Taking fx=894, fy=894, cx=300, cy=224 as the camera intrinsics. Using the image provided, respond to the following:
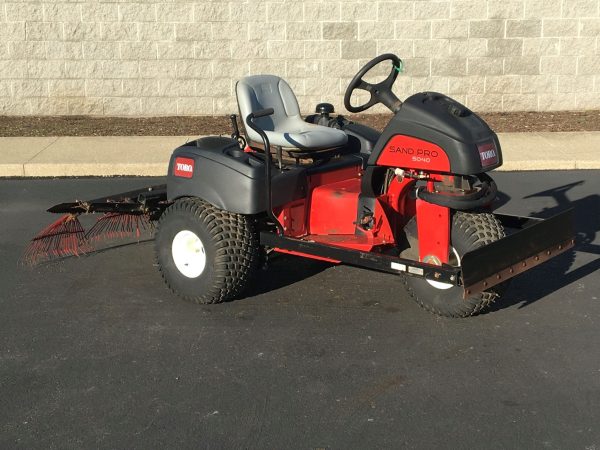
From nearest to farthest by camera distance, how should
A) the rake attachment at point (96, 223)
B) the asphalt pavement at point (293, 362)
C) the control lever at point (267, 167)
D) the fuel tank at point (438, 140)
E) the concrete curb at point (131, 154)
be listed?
1. the asphalt pavement at point (293, 362)
2. the fuel tank at point (438, 140)
3. the control lever at point (267, 167)
4. the rake attachment at point (96, 223)
5. the concrete curb at point (131, 154)

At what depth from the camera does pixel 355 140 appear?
20.4 ft

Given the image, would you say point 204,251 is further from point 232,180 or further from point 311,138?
point 311,138

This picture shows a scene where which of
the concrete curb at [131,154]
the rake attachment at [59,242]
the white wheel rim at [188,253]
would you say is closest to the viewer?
the white wheel rim at [188,253]

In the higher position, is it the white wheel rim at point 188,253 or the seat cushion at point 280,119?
the seat cushion at point 280,119

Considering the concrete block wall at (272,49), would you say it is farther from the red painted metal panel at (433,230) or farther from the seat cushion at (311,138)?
the red painted metal panel at (433,230)

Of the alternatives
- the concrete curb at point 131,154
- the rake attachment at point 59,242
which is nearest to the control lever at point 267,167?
the rake attachment at point 59,242

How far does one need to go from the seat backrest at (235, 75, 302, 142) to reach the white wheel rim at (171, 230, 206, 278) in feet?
2.58

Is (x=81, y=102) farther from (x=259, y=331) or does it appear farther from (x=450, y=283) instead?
(x=450, y=283)

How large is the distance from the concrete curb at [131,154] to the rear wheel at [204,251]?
3.88m

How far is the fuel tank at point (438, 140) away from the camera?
15.9ft

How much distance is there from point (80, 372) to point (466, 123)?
2489 millimetres

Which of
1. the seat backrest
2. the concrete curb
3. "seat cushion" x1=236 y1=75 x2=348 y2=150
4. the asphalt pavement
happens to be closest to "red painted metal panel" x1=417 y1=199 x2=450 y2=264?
the asphalt pavement

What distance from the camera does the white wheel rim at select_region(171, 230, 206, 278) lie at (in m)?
5.58

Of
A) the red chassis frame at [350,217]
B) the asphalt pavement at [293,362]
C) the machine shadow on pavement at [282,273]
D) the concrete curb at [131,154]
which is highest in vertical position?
the red chassis frame at [350,217]
